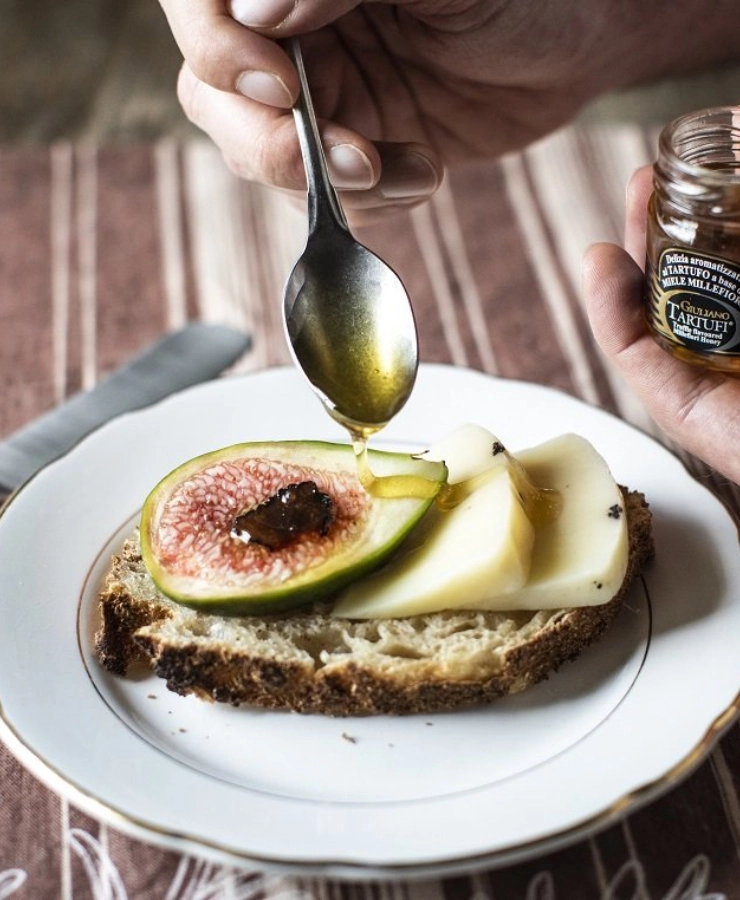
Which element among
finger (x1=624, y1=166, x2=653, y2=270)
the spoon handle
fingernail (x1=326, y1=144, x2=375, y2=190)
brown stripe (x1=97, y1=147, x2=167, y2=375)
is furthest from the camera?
brown stripe (x1=97, y1=147, x2=167, y2=375)

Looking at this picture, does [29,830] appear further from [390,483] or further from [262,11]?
[262,11]

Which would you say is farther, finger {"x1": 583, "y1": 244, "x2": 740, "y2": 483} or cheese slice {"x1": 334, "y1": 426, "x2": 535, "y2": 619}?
finger {"x1": 583, "y1": 244, "x2": 740, "y2": 483}

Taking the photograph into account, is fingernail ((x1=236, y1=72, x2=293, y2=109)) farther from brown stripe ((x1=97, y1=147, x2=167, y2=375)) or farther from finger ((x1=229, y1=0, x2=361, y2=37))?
brown stripe ((x1=97, y1=147, x2=167, y2=375))

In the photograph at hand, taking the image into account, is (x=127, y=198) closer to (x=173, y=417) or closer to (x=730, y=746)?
(x=173, y=417)

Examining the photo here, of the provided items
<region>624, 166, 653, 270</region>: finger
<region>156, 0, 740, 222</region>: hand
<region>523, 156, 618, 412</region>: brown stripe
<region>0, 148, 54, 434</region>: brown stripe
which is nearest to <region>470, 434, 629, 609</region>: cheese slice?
<region>624, 166, 653, 270</region>: finger

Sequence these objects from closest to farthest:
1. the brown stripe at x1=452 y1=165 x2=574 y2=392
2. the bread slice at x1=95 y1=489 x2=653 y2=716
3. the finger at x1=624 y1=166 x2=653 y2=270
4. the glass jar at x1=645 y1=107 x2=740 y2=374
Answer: the bread slice at x1=95 y1=489 x2=653 y2=716 < the glass jar at x1=645 y1=107 x2=740 y2=374 < the finger at x1=624 y1=166 x2=653 y2=270 < the brown stripe at x1=452 y1=165 x2=574 y2=392

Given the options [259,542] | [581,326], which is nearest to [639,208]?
[581,326]

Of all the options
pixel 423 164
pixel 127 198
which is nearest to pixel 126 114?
pixel 127 198

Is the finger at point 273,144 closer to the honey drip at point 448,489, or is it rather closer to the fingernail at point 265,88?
the fingernail at point 265,88
